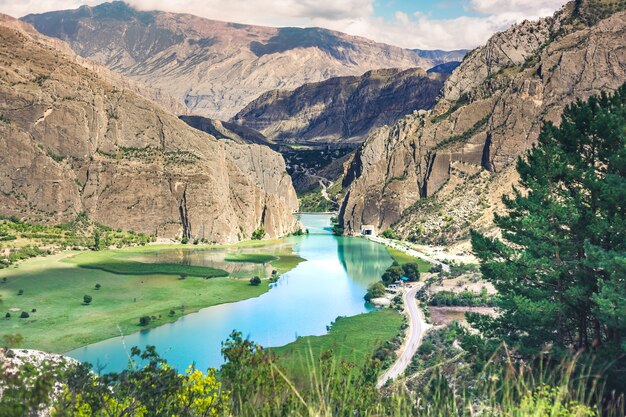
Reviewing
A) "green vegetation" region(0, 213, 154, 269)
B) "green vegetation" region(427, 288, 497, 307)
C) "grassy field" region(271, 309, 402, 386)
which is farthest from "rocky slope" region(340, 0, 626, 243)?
"green vegetation" region(0, 213, 154, 269)

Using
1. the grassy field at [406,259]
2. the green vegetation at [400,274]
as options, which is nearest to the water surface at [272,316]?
the grassy field at [406,259]

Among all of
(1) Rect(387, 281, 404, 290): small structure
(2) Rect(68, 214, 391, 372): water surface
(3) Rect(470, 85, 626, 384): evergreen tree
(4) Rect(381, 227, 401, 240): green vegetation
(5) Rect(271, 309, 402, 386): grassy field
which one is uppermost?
(3) Rect(470, 85, 626, 384): evergreen tree

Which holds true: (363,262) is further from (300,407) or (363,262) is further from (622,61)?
(300,407)

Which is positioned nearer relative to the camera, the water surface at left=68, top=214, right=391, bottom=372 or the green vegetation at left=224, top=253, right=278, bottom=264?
the water surface at left=68, top=214, right=391, bottom=372

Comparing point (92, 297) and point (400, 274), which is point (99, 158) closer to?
point (92, 297)

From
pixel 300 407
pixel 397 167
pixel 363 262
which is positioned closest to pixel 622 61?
pixel 397 167

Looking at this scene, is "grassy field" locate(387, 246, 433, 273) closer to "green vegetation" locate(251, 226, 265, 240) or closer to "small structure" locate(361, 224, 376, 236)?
"small structure" locate(361, 224, 376, 236)
